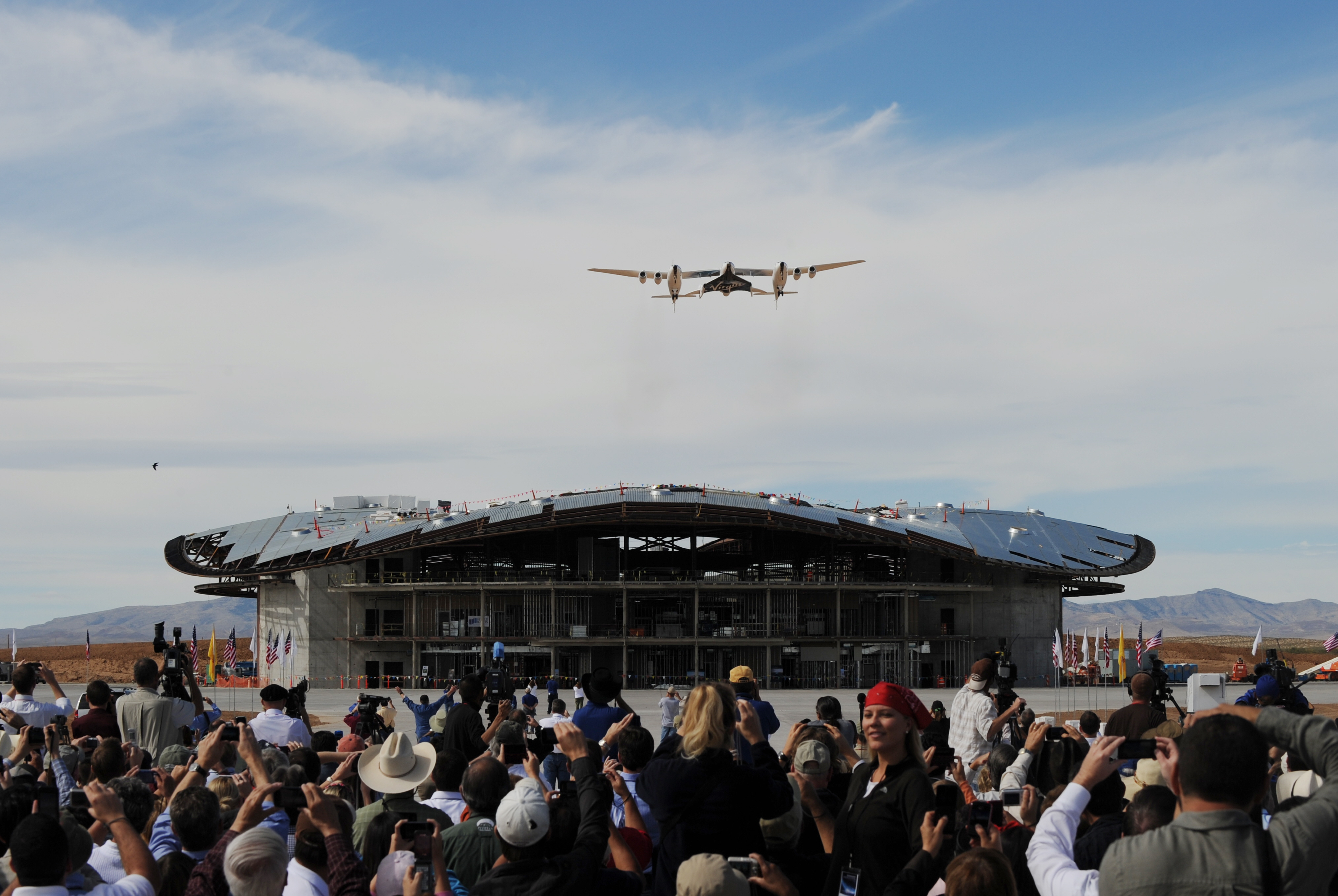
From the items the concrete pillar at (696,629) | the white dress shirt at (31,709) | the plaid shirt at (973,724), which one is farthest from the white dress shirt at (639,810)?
the concrete pillar at (696,629)

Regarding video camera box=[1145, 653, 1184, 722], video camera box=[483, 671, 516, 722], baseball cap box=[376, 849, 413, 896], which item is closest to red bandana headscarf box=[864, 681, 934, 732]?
baseball cap box=[376, 849, 413, 896]

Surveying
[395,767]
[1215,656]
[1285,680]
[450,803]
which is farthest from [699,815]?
[1215,656]

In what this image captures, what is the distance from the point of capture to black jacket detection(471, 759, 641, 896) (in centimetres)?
532

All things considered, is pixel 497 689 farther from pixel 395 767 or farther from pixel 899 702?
pixel 899 702

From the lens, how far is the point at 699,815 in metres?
6.29

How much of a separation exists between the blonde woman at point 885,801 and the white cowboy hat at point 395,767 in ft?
9.99

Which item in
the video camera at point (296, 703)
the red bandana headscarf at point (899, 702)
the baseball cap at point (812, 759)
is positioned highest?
the red bandana headscarf at point (899, 702)

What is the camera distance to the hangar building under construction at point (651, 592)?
67.9 metres

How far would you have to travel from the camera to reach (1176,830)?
13.7 feet

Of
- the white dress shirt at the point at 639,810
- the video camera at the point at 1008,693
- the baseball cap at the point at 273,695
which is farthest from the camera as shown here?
the video camera at the point at 1008,693

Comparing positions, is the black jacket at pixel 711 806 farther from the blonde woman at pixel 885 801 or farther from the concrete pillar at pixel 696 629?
the concrete pillar at pixel 696 629

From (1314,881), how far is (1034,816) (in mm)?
2756

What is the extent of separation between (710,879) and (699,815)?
4.10 ft

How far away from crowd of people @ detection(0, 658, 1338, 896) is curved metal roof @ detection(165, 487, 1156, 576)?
190 feet
